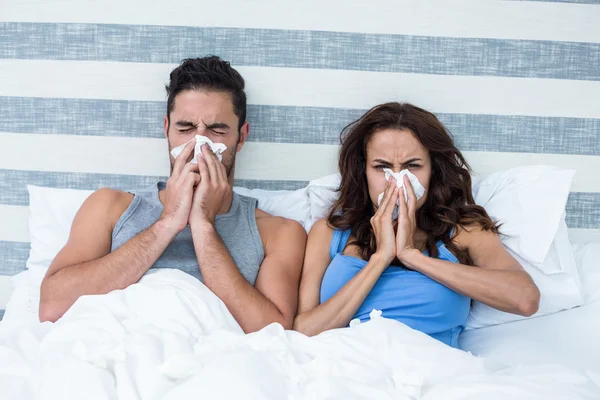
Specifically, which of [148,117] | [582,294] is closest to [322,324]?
[582,294]

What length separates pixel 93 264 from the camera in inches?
68.6

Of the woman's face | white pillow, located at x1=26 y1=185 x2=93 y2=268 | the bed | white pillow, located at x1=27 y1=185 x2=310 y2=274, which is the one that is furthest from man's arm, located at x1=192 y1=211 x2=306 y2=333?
white pillow, located at x1=26 y1=185 x2=93 y2=268

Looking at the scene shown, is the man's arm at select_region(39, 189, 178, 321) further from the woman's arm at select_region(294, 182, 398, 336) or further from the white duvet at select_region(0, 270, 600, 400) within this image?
the woman's arm at select_region(294, 182, 398, 336)

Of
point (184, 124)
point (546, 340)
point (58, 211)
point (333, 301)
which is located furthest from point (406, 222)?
point (58, 211)

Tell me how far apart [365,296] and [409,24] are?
3.72 feet

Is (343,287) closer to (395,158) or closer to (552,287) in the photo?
(395,158)

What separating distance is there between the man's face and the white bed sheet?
1041 mm

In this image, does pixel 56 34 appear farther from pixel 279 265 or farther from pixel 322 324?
pixel 322 324

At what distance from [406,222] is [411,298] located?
0.24m

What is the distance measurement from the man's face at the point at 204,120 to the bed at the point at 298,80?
0.28 meters

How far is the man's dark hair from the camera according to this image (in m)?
2.02

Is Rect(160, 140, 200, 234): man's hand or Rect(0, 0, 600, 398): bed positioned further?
Rect(0, 0, 600, 398): bed

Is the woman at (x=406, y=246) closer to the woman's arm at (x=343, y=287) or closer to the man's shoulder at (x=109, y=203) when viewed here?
the woman's arm at (x=343, y=287)

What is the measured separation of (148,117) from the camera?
229 centimetres
